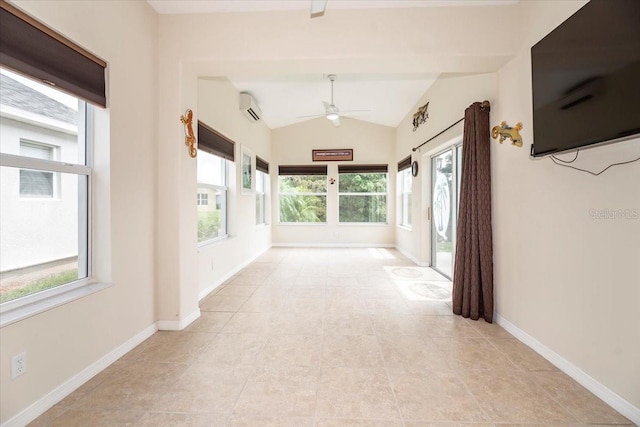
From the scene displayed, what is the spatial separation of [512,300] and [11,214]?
11.9 ft

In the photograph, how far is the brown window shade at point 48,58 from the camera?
4.77 ft

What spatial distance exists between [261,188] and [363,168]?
262 centimetres

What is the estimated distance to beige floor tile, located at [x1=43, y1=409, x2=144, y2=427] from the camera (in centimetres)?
156

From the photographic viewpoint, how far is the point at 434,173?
5.08 m

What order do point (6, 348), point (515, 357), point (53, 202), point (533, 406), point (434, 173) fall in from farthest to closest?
point (434, 173) < point (515, 357) < point (53, 202) < point (533, 406) < point (6, 348)

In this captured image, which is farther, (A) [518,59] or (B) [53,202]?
(A) [518,59]

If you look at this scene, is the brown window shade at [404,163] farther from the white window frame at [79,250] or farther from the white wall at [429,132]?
the white window frame at [79,250]

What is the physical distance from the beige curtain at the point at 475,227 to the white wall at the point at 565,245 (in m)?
0.10

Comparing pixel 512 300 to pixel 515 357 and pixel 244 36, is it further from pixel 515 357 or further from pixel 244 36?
pixel 244 36

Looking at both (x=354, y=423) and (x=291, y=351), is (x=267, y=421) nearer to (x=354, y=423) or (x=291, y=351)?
(x=354, y=423)

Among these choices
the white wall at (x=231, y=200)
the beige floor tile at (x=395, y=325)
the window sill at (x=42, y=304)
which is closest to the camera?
the window sill at (x=42, y=304)

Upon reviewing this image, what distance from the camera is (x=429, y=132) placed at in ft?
16.0

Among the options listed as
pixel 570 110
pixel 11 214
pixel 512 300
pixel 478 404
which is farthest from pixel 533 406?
pixel 11 214

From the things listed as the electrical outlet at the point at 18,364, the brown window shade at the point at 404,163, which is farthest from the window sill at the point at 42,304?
the brown window shade at the point at 404,163
